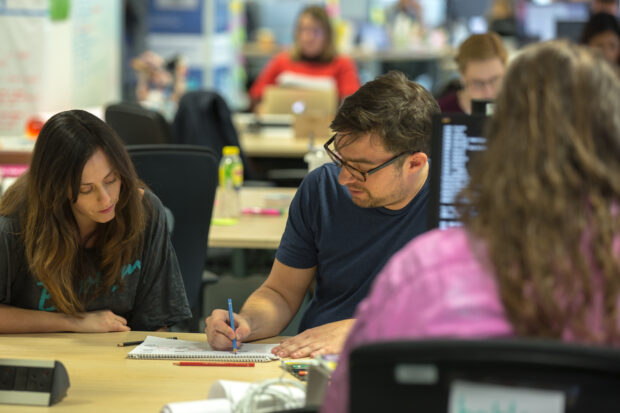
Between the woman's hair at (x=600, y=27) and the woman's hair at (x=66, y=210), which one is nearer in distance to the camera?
the woman's hair at (x=66, y=210)

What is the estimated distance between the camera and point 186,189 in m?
2.87

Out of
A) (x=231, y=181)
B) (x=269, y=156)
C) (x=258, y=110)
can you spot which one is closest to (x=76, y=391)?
(x=231, y=181)

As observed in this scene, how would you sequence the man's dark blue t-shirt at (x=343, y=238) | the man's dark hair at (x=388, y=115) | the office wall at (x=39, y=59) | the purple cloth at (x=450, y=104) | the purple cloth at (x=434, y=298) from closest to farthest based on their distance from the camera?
the purple cloth at (x=434, y=298) < the man's dark hair at (x=388, y=115) < the man's dark blue t-shirt at (x=343, y=238) < the purple cloth at (x=450, y=104) < the office wall at (x=39, y=59)

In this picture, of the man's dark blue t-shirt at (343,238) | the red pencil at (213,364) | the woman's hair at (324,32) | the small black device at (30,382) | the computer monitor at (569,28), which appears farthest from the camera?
the computer monitor at (569,28)

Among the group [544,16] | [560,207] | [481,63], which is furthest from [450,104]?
[544,16]

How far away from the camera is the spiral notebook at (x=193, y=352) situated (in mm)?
1788

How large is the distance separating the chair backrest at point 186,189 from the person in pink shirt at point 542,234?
1.93 m

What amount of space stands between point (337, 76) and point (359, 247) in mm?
4157

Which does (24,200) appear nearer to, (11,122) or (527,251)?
(527,251)

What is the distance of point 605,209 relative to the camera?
957mm

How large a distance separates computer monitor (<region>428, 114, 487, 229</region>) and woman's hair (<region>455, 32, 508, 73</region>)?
2.16 m

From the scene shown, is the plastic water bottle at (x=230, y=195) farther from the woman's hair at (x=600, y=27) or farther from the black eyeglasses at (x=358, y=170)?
the woman's hair at (x=600, y=27)

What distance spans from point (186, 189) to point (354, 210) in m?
0.93

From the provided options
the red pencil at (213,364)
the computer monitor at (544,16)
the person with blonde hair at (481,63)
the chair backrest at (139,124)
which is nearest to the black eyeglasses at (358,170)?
the red pencil at (213,364)
